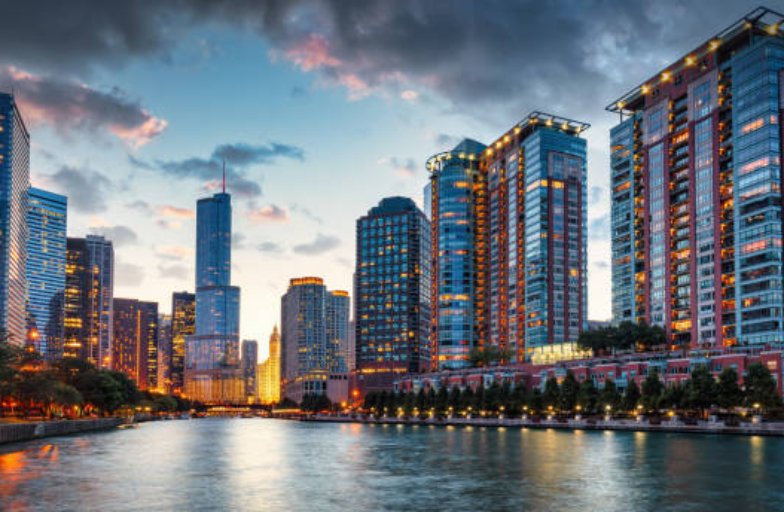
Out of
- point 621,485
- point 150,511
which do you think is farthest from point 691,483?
point 150,511

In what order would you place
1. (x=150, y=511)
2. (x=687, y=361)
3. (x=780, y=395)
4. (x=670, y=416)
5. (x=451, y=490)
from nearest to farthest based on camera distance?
(x=150, y=511) < (x=451, y=490) < (x=780, y=395) < (x=670, y=416) < (x=687, y=361)

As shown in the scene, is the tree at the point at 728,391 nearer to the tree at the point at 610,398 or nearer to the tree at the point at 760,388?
the tree at the point at 760,388

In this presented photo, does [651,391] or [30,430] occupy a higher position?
[651,391]

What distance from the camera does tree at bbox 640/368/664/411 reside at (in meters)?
180

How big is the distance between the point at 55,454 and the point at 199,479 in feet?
135

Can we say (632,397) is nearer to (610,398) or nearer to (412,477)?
(610,398)

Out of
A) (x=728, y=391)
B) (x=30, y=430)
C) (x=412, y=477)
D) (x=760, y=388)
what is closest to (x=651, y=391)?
(x=728, y=391)

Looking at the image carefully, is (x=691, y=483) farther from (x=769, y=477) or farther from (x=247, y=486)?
(x=247, y=486)

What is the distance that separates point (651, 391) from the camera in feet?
599

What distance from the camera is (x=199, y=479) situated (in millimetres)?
89938

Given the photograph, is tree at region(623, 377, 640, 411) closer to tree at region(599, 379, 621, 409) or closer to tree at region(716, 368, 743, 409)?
tree at region(599, 379, 621, 409)

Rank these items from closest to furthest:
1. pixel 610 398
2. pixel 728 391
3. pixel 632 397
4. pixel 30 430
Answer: pixel 728 391, pixel 30 430, pixel 632 397, pixel 610 398

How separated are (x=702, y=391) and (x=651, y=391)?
1752 centimetres

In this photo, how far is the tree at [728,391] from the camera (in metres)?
162
